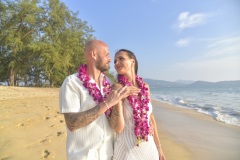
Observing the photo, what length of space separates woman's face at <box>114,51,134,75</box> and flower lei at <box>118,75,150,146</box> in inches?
3.0

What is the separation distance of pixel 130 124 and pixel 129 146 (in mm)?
237

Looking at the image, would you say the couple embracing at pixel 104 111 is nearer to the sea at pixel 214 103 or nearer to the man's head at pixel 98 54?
the man's head at pixel 98 54

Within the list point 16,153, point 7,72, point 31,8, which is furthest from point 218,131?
point 7,72

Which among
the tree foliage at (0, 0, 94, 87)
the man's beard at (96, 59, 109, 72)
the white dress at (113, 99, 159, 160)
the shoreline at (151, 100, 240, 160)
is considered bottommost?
the shoreline at (151, 100, 240, 160)

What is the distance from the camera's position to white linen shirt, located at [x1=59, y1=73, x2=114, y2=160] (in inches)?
91.8

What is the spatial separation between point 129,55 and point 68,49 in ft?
95.4

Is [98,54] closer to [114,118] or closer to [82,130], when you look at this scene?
[114,118]

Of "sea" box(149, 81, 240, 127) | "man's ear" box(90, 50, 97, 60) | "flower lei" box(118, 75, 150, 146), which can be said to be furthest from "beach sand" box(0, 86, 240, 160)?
"sea" box(149, 81, 240, 127)

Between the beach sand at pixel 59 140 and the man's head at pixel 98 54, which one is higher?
the man's head at pixel 98 54

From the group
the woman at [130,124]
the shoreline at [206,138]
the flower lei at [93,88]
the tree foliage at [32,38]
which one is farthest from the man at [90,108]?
the tree foliage at [32,38]

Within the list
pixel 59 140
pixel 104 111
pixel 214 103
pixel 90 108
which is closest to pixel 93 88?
pixel 90 108

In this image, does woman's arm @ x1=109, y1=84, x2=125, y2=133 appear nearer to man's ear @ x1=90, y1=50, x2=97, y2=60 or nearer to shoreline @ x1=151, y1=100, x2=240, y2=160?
man's ear @ x1=90, y1=50, x2=97, y2=60

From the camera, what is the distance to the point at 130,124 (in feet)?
8.79

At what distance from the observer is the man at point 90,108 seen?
2.29 meters
